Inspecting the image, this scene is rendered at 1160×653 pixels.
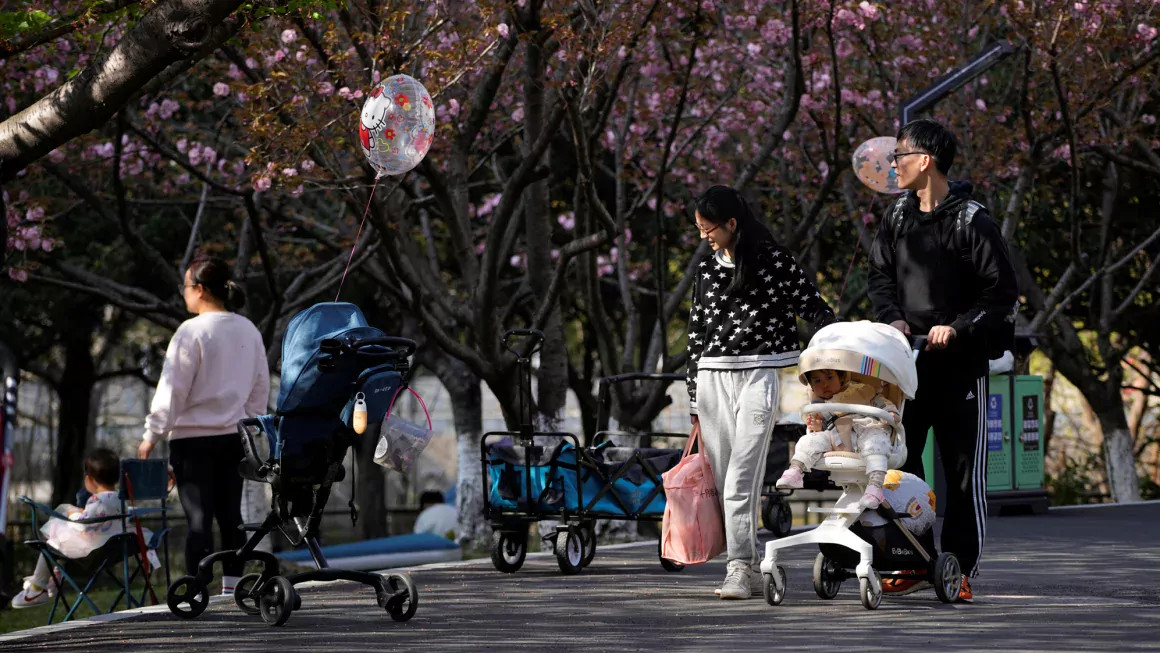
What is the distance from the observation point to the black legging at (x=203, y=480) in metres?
7.85

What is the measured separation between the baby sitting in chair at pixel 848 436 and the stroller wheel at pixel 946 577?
0.38 metres

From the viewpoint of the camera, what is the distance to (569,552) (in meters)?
9.10

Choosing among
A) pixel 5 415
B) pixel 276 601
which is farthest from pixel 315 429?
pixel 5 415

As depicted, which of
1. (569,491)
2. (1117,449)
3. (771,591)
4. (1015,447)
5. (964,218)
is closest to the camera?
(964,218)

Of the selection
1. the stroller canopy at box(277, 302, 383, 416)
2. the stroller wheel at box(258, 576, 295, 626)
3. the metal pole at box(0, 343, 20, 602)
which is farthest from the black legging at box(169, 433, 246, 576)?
the metal pole at box(0, 343, 20, 602)

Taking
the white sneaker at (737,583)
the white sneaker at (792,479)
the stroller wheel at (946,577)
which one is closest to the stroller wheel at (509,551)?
the white sneaker at (737,583)

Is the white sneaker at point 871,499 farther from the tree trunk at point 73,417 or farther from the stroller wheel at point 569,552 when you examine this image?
the tree trunk at point 73,417

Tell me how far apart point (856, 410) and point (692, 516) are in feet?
3.89

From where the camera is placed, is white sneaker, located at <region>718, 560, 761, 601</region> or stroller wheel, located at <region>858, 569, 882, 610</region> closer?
stroller wheel, located at <region>858, 569, 882, 610</region>

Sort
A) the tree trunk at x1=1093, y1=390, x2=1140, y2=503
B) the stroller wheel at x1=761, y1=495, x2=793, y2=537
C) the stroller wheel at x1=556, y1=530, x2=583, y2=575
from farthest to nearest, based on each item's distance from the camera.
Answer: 1. the tree trunk at x1=1093, y1=390, x2=1140, y2=503
2. the stroller wheel at x1=761, y1=495, x2=793, y2=537
3. the stroller wheel at x1=556, y1=530, x2=583, y2=575

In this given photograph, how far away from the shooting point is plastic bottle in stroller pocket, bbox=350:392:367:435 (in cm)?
686

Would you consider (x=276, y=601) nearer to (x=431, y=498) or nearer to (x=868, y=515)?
(x=868, y=515)

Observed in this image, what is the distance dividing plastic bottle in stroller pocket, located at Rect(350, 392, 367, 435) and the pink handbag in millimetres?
1592

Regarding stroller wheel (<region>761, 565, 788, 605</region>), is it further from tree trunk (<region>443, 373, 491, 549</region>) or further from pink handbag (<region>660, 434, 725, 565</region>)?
tree trunk (<region>443, 373, 491, 549</region>)
